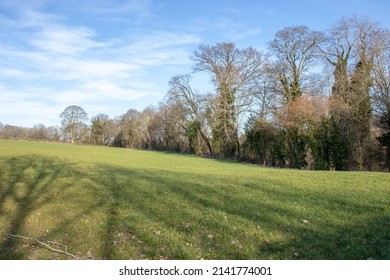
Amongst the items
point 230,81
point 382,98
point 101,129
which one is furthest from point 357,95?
point 101,129

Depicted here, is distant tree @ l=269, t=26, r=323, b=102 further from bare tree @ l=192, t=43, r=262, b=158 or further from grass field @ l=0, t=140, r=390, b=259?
grass field @ l=0, t=140, r=390, b=259

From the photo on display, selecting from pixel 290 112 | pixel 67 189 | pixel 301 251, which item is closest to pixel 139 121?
pixel 290 112

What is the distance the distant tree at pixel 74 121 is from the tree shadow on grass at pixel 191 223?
9218 centimetres

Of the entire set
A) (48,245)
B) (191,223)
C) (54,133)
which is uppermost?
(54,133)

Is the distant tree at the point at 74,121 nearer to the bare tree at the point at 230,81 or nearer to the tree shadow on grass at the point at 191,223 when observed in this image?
the bare tree at the point at 230,81

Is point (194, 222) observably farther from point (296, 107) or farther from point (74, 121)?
point (74, 121)

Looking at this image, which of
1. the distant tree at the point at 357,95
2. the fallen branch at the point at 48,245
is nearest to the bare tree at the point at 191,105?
the distant tree at the point at 357,95

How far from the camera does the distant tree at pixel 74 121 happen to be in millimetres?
98875

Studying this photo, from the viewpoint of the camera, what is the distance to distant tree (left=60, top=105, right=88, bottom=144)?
9888 cm

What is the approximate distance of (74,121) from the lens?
3984 inches

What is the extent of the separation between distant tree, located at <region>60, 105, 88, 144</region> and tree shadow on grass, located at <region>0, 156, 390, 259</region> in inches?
3629

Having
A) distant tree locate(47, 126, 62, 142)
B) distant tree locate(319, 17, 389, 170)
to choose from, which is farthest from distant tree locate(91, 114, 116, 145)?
distant tree locate(319, 17, 389, 170)

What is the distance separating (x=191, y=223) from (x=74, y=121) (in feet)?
330

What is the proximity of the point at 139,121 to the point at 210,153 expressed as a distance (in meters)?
39.4
